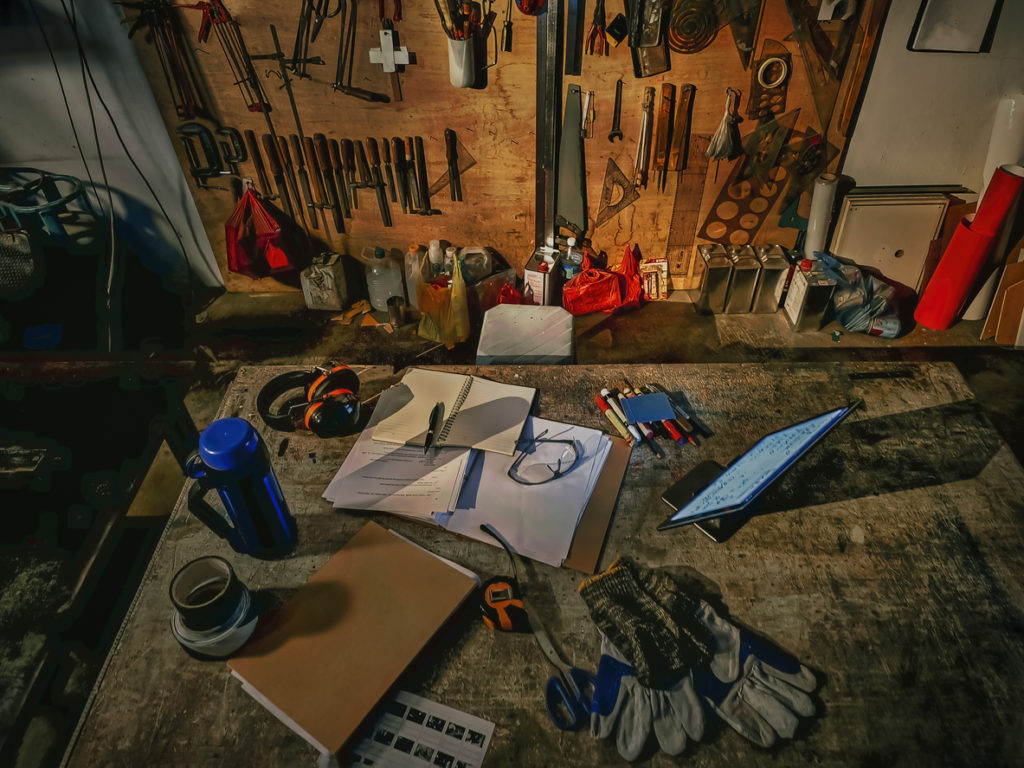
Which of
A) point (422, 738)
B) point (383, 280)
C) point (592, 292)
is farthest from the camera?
point (383, 280)

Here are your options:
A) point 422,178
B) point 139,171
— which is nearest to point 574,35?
point 422,178

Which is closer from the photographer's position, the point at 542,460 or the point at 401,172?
the point at 542,460

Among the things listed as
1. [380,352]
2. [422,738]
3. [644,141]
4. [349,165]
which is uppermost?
[644,141]

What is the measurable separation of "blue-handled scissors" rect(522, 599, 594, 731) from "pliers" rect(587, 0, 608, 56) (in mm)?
2676

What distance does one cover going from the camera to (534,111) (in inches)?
117

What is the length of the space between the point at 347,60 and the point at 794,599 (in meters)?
2.95

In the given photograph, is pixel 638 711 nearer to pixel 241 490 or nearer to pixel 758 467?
pixel 758 467

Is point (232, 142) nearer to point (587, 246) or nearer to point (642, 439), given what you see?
point (587, 246)

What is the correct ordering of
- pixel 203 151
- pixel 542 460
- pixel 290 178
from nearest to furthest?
pixel 542 460 < pixel 203 151 < pixel 290 178

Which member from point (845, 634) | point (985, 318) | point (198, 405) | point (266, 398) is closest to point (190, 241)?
point (198, 405)

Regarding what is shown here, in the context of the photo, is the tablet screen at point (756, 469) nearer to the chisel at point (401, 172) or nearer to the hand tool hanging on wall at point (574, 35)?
the hand tool hanging on wall at point (574, 35)

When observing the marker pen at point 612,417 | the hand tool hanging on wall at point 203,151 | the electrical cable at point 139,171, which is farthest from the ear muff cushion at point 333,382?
the electrical cable at point 139,171

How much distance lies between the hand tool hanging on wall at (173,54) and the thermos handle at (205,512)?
8.31 ft

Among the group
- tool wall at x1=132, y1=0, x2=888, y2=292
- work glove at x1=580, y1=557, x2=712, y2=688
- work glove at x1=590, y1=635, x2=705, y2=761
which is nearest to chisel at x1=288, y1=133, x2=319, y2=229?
tool wall at x1=132, y1=0, x2=888, y2=292
